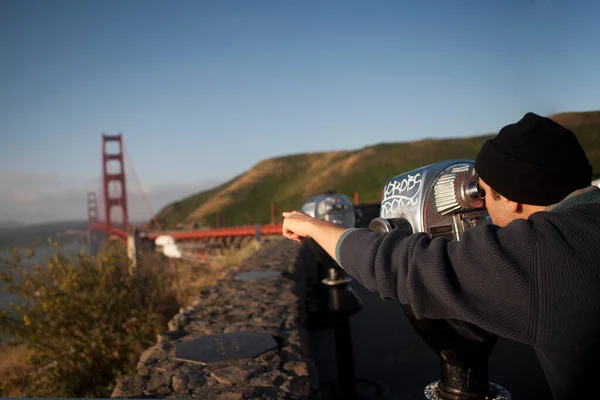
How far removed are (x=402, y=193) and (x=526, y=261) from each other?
0.68 metres

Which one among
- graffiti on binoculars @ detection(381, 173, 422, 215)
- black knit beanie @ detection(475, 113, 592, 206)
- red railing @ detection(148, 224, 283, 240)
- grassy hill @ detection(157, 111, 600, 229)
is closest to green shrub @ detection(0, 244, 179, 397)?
graffiti on binoculars @ detection(381, 173, 422, 215)

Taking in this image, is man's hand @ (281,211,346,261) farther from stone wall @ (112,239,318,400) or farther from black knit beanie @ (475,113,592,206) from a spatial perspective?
stone wall @ (112,239,318,400)

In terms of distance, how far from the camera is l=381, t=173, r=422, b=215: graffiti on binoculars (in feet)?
5.46

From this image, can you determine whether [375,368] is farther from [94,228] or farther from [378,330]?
[94,228]

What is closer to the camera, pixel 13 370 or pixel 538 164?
pixel 538 164

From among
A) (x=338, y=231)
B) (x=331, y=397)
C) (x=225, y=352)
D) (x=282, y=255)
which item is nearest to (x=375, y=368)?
(x=331, y=397)

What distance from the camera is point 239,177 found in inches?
3531

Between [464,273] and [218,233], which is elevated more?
[464,273]

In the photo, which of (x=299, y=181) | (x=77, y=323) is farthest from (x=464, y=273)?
(x=299, y=181)

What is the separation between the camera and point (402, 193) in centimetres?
172

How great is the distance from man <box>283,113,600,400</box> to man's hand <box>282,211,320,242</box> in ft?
0.80

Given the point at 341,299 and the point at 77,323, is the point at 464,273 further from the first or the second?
the point at 77,323

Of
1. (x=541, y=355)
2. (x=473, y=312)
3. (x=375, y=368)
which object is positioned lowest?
(x=375, y=368)

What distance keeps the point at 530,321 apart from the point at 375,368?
370cm
